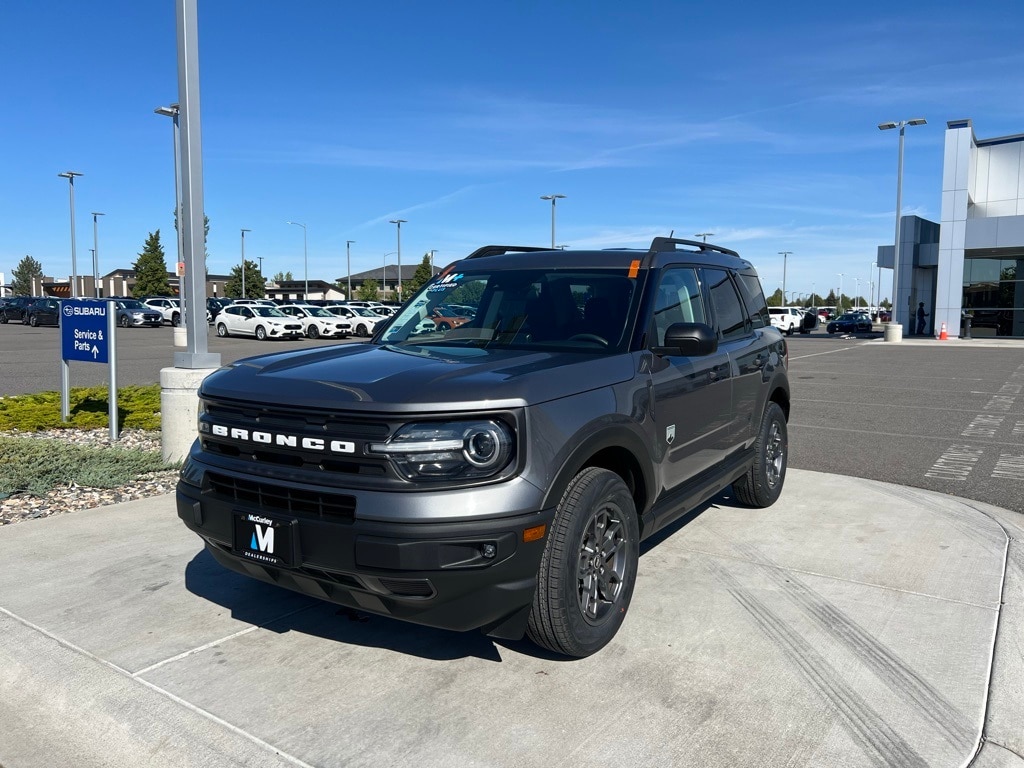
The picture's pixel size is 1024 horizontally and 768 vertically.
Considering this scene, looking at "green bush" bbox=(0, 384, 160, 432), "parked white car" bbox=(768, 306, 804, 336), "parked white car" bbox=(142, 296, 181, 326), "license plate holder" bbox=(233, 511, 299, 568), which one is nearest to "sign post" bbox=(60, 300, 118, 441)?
"green bush" bbox=(0, 384, 160, 432)

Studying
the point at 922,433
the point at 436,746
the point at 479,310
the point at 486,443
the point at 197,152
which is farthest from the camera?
the point at 922,433

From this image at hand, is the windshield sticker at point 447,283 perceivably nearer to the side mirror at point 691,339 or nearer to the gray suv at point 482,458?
the gray suv at point 482,458

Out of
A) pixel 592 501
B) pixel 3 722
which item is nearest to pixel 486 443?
pixel 592 501

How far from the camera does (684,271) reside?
16.2ft

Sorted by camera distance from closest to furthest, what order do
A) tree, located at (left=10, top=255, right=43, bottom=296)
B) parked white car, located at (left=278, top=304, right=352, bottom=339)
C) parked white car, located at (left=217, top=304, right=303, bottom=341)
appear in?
parked white car, located at (left=217, top=304, right=303, bottom=341) → parked white car, located at (left=278, top=304, right=352, bottom=339) → tree, located at (left=10, top=255, right=43, bottom=296)

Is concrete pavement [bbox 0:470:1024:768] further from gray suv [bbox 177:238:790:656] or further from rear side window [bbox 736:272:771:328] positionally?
rear side window [bbox 736:272:771:328]

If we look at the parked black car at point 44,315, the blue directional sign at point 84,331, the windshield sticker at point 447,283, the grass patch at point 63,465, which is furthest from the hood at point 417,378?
the parked black car at point 44,315

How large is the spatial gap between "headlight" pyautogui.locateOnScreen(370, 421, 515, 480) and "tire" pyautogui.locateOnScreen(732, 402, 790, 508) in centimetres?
326

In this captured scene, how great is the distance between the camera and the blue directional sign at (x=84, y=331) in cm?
891

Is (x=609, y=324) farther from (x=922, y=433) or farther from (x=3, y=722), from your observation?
(x=922, y=433)

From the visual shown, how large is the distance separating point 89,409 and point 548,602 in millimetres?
9116

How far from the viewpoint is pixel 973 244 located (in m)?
37.0

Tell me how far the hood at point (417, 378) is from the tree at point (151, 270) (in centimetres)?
7610

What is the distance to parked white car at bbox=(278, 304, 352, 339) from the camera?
36.0 metres
